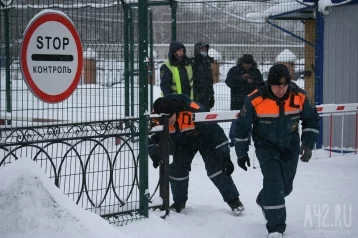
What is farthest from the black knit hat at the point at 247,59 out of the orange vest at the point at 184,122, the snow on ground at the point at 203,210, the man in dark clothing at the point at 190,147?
the orange vest at the point at 184,122

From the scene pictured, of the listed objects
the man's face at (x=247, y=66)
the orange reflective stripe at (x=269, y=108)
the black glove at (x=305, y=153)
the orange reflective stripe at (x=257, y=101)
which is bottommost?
the black glove at (x=305, y=153)

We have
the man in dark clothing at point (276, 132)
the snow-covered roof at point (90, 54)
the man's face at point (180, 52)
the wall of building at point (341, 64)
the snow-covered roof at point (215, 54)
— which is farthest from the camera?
the snow-covered roof at point (215, 54)

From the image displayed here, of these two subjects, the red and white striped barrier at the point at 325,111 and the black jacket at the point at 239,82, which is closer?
the red and white striped barrier at the point at 325,111

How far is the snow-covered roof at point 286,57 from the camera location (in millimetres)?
12242

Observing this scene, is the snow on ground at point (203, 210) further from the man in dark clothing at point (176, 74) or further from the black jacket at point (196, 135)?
the man in dark clothing at point (176, 74)

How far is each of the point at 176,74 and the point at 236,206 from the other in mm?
3736

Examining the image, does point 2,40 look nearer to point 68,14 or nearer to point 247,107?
point 68,14

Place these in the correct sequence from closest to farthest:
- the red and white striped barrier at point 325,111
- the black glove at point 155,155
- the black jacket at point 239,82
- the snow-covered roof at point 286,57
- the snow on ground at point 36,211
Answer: the snow on ground at point 36,211, the black glove at point 155,155, the red and white striped barrier at point 325,111, the black jacket at point 239,82, the snow-covered roof at point 286,57

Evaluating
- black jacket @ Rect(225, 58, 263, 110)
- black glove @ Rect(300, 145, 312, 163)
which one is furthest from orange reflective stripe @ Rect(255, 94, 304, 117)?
black jacket @ Rect(225, 58, 263, 110)

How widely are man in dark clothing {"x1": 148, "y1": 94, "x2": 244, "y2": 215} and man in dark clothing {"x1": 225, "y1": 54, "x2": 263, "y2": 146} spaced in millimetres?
4200

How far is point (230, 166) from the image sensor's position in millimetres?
7031

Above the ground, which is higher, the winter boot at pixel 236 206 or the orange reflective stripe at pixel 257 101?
the orange reflective stripe at pixel 257 101

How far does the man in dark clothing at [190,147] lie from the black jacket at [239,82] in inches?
170

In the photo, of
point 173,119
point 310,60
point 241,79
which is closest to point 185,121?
point 173,119
